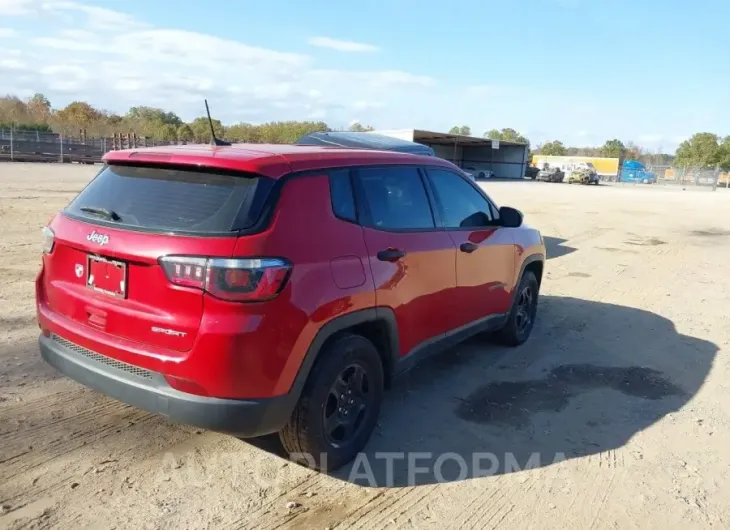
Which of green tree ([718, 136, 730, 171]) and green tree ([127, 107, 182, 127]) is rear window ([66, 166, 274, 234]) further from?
green tree ([718, 136, 730, 171])

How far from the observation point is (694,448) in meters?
3.85

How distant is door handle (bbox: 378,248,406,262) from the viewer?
3418 millimetres

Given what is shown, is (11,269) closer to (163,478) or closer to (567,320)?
(163,478)

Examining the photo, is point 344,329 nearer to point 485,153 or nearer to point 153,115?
point 485,153

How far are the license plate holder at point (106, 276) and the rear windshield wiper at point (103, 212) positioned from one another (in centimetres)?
22

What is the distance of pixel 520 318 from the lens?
5625mm

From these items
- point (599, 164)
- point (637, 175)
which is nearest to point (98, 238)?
point (637, 175)

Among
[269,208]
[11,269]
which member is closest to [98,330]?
[269,208]

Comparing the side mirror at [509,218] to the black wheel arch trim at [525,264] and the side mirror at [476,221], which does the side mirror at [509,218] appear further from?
the black wheel arch trim at [525,264]

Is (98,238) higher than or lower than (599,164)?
lower

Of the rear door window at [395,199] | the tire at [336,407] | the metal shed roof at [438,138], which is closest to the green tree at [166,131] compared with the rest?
the metal shed roof at [438,138]

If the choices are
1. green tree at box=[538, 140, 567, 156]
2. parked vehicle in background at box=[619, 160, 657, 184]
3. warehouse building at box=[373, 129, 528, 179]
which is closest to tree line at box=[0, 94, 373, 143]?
warehouse building at box=[373, 129, 528, 179]

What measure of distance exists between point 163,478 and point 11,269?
17.5 feet

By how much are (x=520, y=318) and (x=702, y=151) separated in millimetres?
77603
